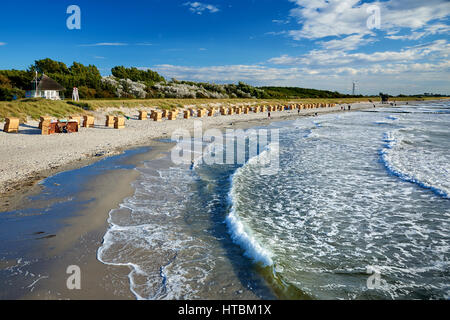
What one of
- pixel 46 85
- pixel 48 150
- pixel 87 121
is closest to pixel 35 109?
pixel 87 121

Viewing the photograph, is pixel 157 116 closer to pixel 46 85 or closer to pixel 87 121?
pixel 87 121

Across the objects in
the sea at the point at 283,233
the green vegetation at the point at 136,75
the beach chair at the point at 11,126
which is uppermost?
the green vegetation at the point at 136,75

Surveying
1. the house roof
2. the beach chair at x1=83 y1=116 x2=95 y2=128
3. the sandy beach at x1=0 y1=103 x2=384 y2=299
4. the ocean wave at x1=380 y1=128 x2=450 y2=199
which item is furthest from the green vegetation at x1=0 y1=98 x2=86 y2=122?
the ocean wave at x1=380 y1=128 x2=450 y2=199

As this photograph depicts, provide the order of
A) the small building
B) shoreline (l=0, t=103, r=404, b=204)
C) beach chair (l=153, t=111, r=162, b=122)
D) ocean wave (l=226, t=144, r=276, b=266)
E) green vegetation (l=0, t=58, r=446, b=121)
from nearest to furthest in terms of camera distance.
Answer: ocean wave (l=226, t=144, r=276, b=266) < shoreline (l=0, t=103, r=404, b=204) < green vegetation (l=0, t=58, r=446, b=121) < beach chair (l=153, t=111, r=162, b=122) < the small building

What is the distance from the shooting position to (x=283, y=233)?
5.53 m

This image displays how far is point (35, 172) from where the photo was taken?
8.28 meters

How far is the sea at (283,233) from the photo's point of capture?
3865 mm

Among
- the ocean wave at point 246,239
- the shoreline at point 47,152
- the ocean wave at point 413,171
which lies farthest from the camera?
the ocean wave at point 413,171

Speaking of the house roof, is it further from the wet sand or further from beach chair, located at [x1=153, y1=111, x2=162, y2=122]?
the wet sand

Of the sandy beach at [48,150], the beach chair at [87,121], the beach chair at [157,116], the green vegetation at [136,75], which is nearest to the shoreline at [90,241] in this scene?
the sandy beach at [48,150]

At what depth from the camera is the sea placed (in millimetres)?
3865

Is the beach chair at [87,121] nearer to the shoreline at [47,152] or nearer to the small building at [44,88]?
the shoreline at [47,152]
